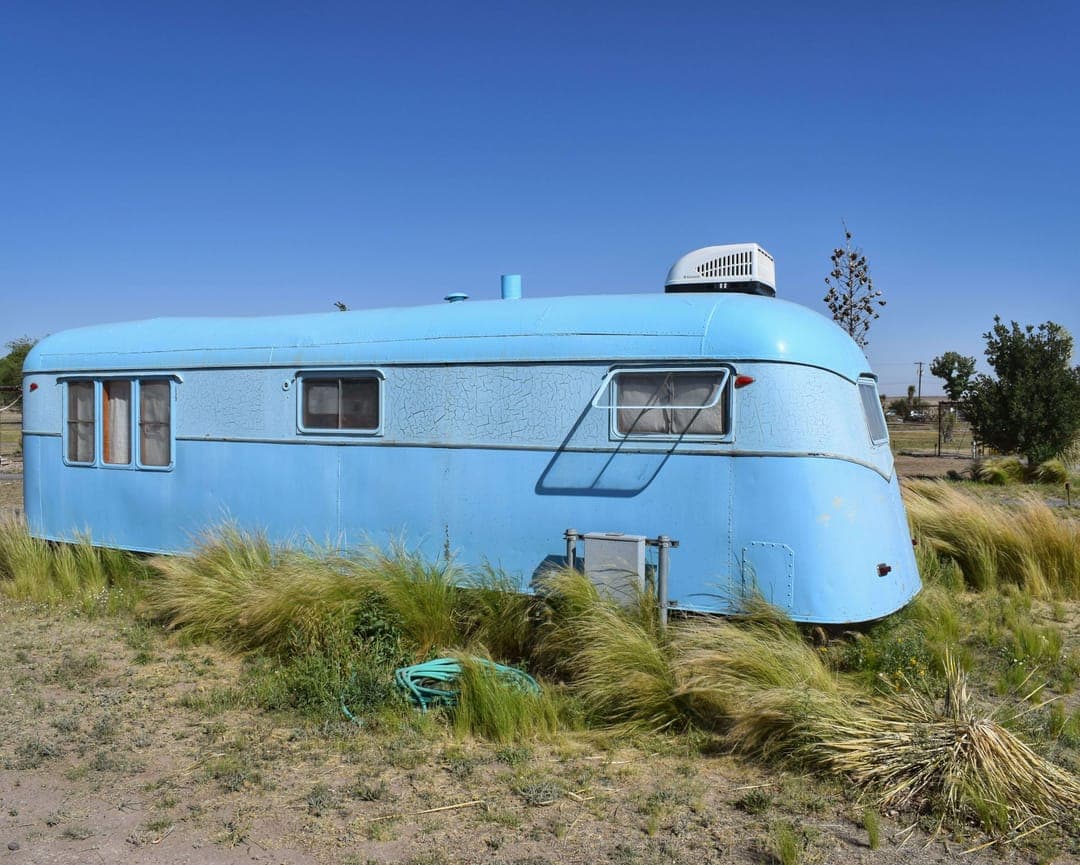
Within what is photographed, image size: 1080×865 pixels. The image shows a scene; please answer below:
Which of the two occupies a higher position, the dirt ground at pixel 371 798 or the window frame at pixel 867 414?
the window frame at pixel 867 414

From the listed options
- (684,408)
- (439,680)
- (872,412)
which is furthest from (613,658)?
(872,412)

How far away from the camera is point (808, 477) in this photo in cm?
557

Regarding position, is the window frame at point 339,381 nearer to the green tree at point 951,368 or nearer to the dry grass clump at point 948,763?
the dry grass clump at point 948,763

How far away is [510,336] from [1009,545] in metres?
5.05

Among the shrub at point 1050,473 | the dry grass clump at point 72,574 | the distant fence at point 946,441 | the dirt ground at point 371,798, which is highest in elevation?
the distant fence at point 946,441

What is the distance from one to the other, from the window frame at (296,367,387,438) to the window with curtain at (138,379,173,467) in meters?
1.48

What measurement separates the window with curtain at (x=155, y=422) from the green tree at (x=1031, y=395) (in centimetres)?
1619

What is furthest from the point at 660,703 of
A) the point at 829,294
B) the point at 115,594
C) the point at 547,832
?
the point at 829,294

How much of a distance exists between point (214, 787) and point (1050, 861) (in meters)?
3.55

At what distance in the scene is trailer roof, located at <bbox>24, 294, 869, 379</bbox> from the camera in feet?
19.1

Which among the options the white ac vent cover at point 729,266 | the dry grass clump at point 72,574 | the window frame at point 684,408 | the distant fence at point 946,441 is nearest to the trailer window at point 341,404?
the window frame at point 684,408

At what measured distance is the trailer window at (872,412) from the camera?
20.6 feet

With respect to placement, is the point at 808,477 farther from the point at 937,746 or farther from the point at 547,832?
the point at 547,832

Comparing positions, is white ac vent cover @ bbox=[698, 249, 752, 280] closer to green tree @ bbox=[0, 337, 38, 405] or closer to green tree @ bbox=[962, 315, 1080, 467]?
green tree @ bbox=[962, 315, 1080, 467]
